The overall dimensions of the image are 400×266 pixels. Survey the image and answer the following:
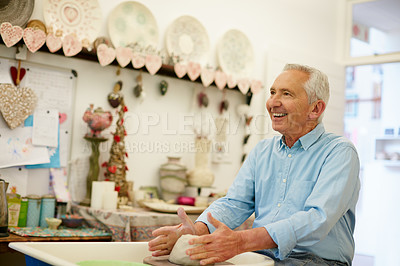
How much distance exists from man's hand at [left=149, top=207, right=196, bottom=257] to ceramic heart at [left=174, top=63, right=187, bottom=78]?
5.96ft

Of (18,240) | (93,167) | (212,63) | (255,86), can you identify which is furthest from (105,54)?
(255,86)

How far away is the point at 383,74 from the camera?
7.12 metres

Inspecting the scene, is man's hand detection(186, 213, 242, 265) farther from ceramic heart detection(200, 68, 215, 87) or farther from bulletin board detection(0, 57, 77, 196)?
ceramic heart detection(200, 68, 215, 87)

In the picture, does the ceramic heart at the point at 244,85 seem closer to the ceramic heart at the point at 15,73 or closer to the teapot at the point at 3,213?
the ceramic heart at the point at 15,73

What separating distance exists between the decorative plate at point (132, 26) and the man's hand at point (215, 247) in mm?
1973

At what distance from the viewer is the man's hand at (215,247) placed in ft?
4.57

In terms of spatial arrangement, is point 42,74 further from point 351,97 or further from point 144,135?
point 351,97

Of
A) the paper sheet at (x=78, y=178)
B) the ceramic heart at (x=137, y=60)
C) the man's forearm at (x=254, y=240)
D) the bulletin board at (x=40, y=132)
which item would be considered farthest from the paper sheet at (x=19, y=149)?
the man's forearm at (x=254, y=240)

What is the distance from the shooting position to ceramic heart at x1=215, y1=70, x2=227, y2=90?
3563 mm

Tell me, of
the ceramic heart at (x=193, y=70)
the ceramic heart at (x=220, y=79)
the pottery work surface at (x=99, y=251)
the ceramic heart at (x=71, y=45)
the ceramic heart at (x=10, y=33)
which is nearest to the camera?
the pottery work surface at (x=99, y=251)

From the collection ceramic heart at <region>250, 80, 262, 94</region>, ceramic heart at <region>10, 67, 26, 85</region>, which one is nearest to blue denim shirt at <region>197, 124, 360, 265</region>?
ceramic heart at <region>10, 67, 26, 85</region>

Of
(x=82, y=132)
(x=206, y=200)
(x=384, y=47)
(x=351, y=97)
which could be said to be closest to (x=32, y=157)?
(x=82, y=132)

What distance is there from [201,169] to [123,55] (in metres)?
0.94

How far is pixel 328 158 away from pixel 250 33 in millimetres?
2532
